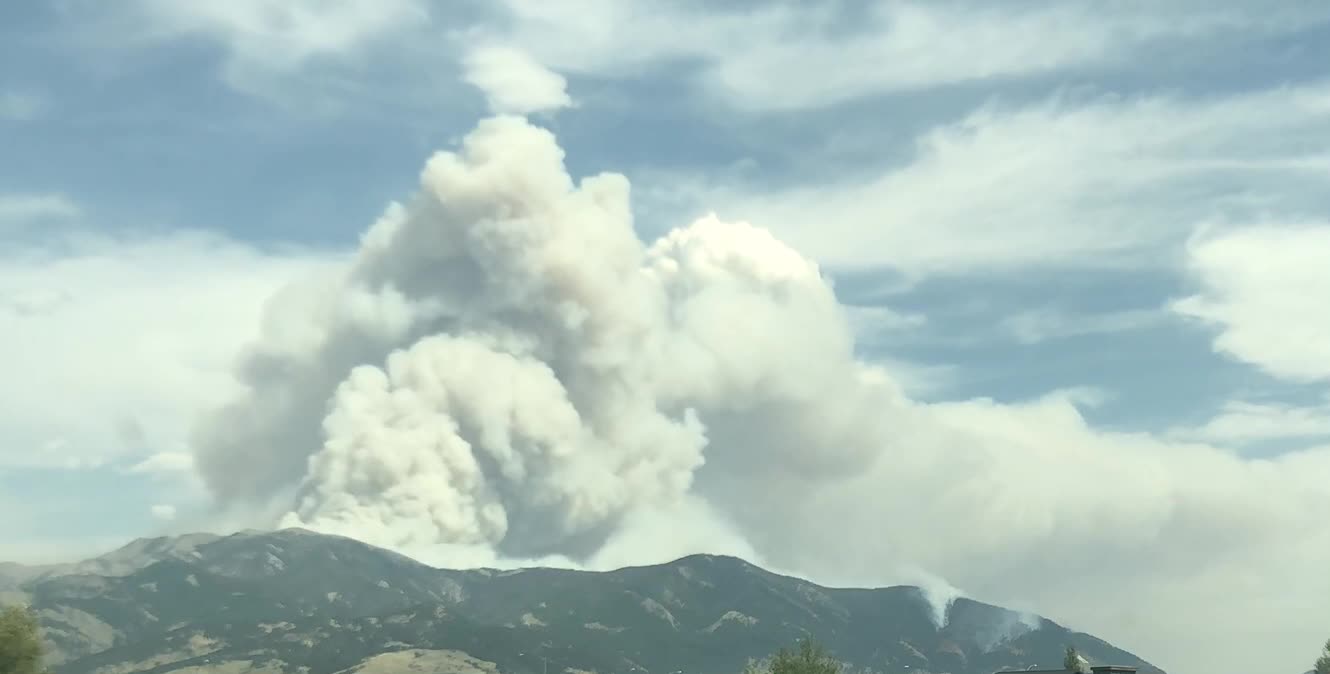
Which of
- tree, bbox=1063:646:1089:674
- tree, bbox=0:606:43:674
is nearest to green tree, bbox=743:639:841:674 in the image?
tree, bbox=1063:646:1089:674

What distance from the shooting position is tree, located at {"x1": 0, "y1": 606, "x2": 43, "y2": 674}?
400 feet

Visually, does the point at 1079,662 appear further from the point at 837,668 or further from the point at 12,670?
the point at 12,670

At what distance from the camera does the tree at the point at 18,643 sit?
12206cm

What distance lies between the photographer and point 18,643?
123000 mm

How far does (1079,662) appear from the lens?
187875 mm

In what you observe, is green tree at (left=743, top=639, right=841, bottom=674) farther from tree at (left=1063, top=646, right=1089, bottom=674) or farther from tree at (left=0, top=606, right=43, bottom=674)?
tree at (left=0, top=606, right=43, bottom=674)

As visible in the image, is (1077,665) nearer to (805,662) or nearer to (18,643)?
(805,662)

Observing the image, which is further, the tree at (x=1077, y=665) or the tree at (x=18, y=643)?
the tree at (x=1077, y=665)

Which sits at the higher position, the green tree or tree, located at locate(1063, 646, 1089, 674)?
tree, located at locate(1063, 646, 1089, 674)

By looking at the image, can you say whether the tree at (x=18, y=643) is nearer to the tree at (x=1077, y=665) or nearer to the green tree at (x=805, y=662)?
the green tree at (x=805, y=662)

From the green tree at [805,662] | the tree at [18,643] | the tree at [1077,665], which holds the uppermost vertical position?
the tree at [1077,665]

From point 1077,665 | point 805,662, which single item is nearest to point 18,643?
point 805,662

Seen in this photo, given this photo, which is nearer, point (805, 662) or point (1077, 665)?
point (805, 662)

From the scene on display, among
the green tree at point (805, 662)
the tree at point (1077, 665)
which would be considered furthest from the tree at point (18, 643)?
the tree at point (1077, 665)
